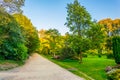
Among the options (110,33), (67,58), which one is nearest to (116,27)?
(110,33)

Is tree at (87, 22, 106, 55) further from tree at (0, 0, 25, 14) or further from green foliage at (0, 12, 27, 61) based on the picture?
tree at (0, 0, 25, 14)

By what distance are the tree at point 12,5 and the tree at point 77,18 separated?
34.9ft

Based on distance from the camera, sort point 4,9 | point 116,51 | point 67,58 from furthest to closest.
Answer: point 67,58 < point 116,51 < point 4,9

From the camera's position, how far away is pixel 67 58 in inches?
A: 1607

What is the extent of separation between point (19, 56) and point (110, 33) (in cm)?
4373

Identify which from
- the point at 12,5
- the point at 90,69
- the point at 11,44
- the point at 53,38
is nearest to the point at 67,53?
the point at 11,44

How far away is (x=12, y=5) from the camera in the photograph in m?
20.9

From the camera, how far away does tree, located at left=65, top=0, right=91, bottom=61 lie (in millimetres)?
30641

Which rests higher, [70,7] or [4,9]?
[70,7]

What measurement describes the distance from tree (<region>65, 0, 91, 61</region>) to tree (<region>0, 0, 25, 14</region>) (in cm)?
1064

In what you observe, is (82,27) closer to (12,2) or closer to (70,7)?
(70,7)

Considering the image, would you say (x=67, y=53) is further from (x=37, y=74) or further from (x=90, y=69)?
(x=37, y=74)

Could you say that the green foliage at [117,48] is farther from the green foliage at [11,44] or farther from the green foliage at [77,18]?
the green foliage at [11,44]

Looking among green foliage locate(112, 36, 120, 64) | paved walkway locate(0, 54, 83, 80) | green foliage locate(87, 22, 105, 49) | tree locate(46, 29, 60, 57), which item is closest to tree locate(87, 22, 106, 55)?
green foliage locate(87, 22, 105, 49)
